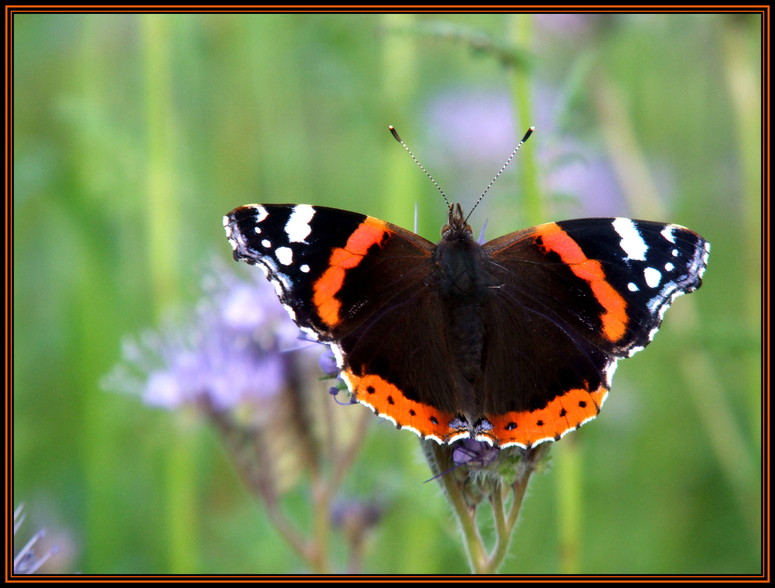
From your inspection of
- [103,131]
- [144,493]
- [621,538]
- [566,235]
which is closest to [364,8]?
[103,131]

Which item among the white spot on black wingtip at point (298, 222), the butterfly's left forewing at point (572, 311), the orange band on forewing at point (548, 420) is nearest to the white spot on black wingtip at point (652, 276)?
the butterfly's left forewing at point (572, 311)

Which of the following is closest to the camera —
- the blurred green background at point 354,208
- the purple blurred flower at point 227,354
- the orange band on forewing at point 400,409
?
Result: the orange band on forewing at point 400,409

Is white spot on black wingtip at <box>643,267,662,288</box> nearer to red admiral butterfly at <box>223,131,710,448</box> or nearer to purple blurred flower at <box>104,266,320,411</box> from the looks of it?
red admiral butterfly at <box>223,131,710,448</box>

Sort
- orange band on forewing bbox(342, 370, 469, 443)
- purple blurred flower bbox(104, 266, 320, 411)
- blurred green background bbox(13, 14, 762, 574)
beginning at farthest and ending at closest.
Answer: blurred green background bbox(13, 14, 762, 574) → purple blurred flower bbox(104, 266, 320, 411) → orange band on forewing bbox(342, 370, 469, 443)

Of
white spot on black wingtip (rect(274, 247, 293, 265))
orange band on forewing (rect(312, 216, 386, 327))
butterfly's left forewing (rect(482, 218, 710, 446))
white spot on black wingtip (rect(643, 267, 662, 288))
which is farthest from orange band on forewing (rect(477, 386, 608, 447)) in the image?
white spot on black wingtip (rect(274, 247, 293, 265))

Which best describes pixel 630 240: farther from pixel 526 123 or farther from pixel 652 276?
pixel 526 123

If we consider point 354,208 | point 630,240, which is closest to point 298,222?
point 630,240

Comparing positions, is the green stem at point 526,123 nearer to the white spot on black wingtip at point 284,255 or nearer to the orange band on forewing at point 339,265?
the orange band on forewing at point 339,265
